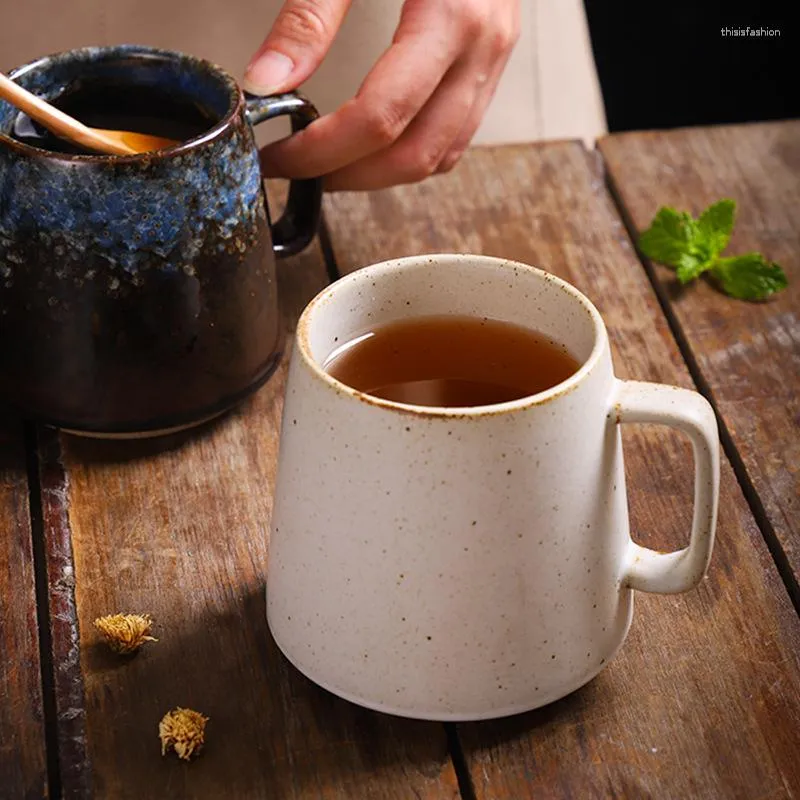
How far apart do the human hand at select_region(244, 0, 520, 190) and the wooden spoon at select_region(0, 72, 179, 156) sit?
13cm

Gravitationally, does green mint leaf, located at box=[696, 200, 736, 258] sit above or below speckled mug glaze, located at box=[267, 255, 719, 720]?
below

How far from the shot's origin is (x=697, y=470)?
0.72 m

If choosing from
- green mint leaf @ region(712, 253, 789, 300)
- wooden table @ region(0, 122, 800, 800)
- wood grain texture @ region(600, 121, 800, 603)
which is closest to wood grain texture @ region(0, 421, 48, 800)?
wooden table @ region(0, 122, 800, 800)

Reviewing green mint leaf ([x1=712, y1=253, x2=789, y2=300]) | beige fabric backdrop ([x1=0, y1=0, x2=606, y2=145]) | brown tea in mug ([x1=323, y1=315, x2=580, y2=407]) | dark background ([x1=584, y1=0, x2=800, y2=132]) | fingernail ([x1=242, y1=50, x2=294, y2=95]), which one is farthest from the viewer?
dark background ([x1=584, y1=0, x2=800, y2=132])

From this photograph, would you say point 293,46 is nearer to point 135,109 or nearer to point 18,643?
point 135,109


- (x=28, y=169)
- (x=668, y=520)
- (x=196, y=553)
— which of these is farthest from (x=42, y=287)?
(x=668, y=520)

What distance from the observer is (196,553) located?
0.88m

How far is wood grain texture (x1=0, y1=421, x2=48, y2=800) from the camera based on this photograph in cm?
73

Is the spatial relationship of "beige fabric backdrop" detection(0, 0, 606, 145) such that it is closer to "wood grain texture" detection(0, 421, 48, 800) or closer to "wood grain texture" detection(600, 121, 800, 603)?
"wood grain texture" detection(600, 121, 800, 603)

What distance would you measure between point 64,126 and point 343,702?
44 centimetres

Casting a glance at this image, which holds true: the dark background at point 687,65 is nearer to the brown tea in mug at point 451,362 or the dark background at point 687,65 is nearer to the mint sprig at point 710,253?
the mint sprig at point 710,253

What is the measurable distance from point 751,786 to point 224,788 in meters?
0.29

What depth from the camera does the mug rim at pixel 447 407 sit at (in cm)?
65

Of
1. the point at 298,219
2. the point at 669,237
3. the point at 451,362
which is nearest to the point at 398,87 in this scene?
the point at 298,219
